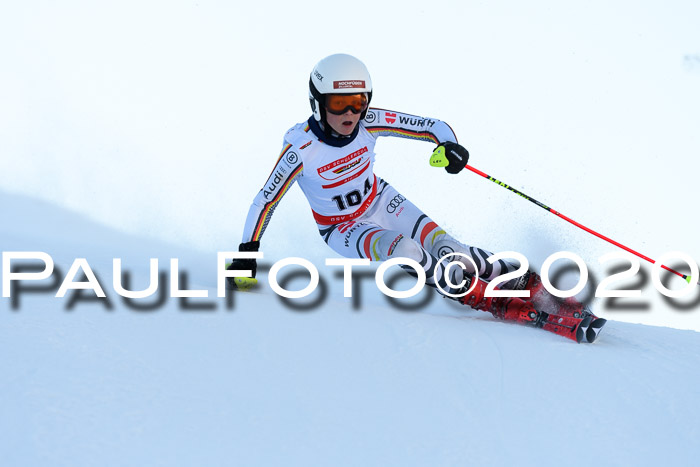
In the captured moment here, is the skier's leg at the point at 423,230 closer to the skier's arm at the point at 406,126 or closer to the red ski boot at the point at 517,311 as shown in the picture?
the red ski boot at the point at 517,311

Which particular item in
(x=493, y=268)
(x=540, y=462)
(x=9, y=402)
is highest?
(x=493, y=268)

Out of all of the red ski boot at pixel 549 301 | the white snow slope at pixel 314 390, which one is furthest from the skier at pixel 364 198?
the white snow slope at pixel 314 390

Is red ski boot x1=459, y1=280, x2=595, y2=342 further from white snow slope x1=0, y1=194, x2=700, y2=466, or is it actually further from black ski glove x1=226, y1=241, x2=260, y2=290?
black ski glove x1=226, y1=241, x2=260, y2=290

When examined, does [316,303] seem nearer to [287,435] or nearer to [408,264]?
[408,264]

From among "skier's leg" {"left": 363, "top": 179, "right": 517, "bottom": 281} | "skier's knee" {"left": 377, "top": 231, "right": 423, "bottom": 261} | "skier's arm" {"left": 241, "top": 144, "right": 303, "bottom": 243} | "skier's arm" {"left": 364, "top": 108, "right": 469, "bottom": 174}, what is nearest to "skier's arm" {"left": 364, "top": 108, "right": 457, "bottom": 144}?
"skier's arm" {"left": 364, "top": 108, "right": 469, "bottom": 174}

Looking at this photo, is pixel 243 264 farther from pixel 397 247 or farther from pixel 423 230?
pixel 423 230

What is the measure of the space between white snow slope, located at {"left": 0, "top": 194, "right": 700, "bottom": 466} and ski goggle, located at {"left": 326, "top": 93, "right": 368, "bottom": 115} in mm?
1180

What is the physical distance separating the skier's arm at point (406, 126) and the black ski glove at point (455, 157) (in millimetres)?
141

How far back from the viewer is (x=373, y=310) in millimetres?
3371

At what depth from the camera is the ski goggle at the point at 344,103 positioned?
3.76 meters

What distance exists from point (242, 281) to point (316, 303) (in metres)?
0.55

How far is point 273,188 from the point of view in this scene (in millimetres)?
3977

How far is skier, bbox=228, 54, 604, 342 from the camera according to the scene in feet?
12.1

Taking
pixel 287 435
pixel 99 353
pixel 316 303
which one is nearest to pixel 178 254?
pixel 316 303
